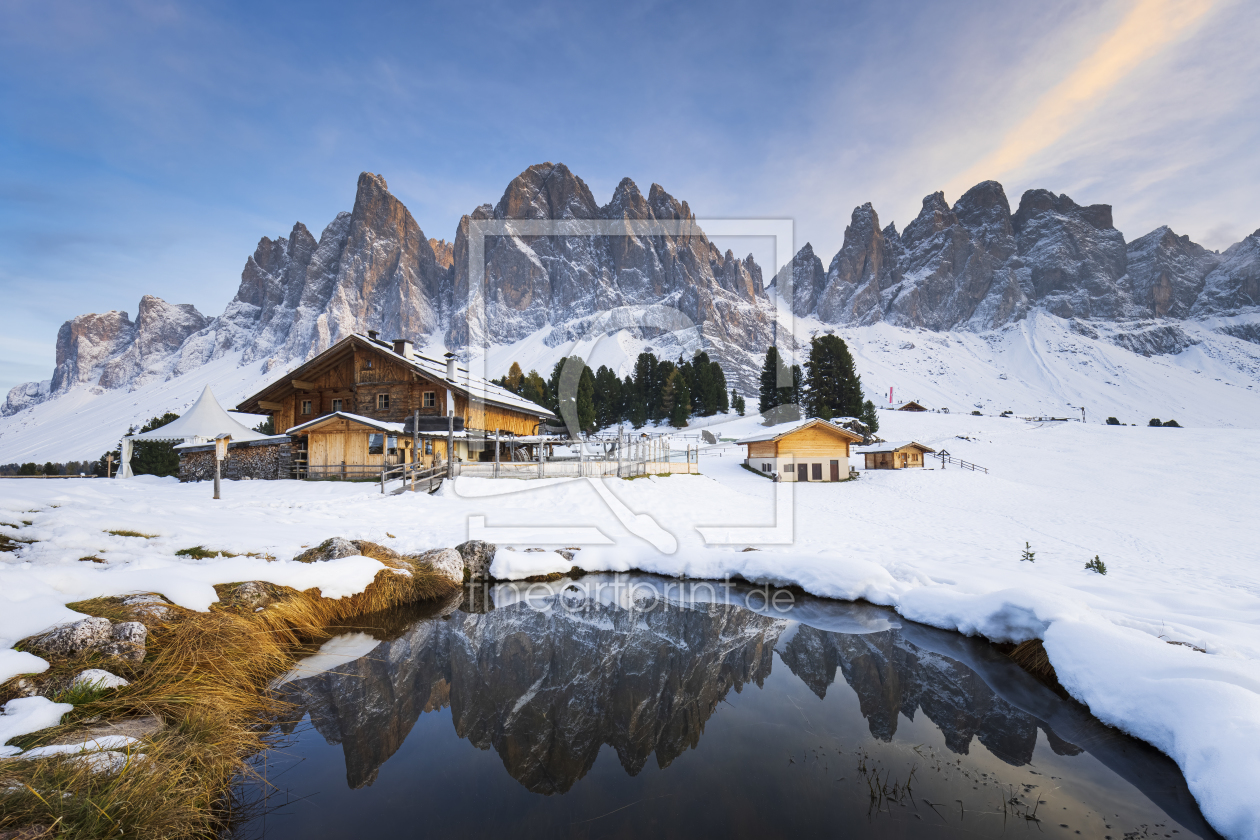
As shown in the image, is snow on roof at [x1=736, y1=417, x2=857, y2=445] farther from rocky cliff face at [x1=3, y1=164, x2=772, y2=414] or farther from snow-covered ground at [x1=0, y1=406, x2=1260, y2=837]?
rocky cliff face at [x1=3, y1=164, x2=772, y2=414]

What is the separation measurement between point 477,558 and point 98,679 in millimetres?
7037

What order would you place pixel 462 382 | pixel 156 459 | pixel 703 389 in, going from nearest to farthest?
pixel 462 382, pixel 156 459, pixel 703 389

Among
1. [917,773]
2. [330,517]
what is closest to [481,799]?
[917,773]

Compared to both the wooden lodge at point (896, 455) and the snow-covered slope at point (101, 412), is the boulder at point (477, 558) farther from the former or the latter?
the snow-covered slope at point (101, 412)

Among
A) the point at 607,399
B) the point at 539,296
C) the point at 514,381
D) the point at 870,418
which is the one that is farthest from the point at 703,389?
the point at 539,296

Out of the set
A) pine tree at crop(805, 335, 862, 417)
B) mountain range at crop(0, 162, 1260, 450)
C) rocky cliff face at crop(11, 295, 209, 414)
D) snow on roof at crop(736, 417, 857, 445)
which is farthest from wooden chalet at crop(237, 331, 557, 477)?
rocky cliff face at crop(11, 295, 209, 414)

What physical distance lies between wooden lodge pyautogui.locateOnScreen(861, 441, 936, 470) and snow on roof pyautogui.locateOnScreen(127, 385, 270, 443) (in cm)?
4055

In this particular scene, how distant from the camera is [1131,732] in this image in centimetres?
532

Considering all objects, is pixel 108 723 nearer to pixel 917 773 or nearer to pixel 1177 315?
pixel 917 773

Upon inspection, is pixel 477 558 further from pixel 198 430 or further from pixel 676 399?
pixel 676 399

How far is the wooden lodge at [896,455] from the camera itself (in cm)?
3831

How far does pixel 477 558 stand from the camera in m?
11.5

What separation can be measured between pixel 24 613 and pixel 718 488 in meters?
23.5

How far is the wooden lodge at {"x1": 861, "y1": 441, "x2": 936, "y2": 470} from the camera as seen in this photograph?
38.3 metres
